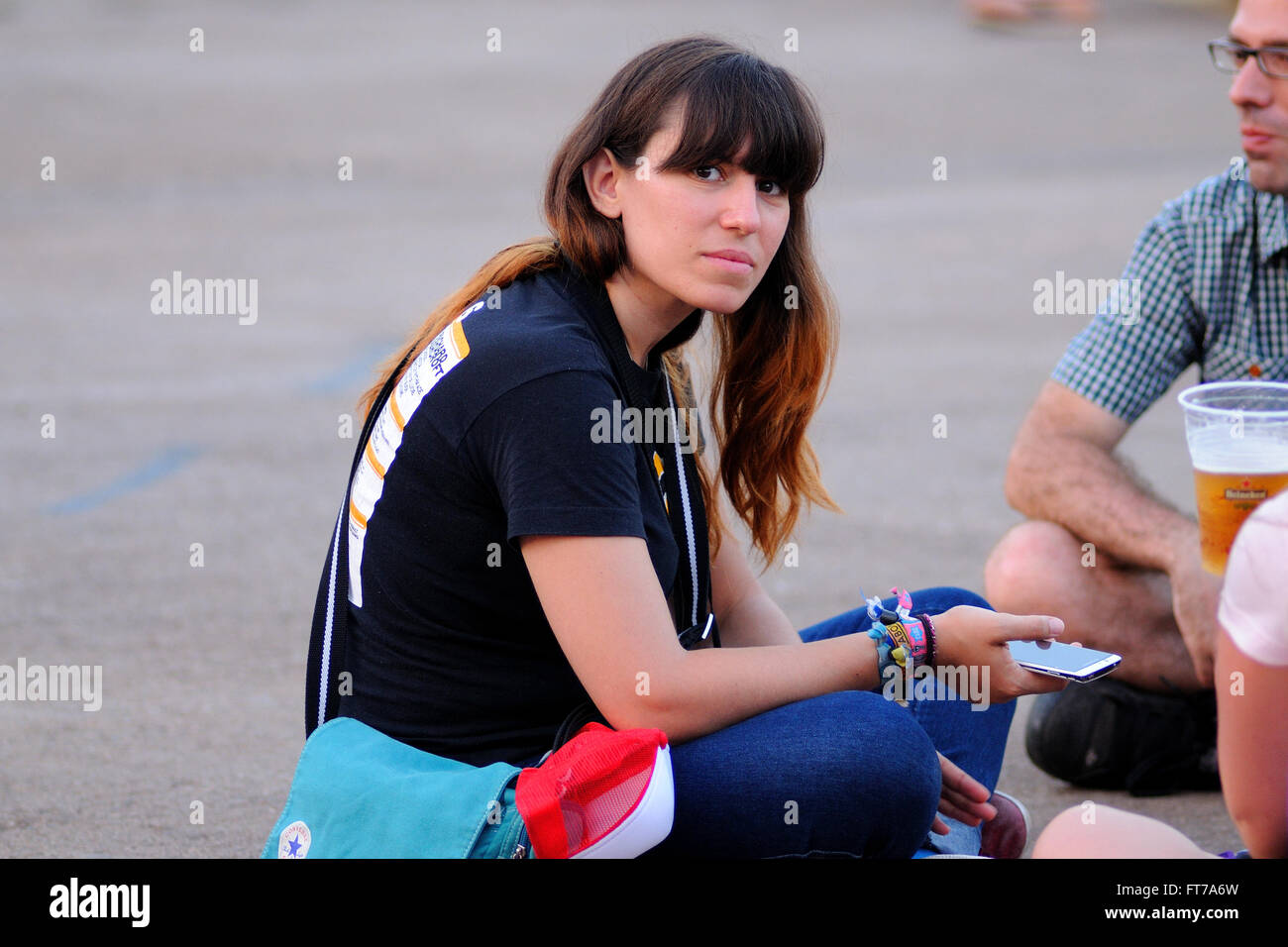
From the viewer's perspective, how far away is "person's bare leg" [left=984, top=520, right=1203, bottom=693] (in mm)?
3512

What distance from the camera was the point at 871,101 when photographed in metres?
17.8

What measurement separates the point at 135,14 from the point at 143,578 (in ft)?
79.8

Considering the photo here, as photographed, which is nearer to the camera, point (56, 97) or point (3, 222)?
point (3, 222)

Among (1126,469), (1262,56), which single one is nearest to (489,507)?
(1126,469)

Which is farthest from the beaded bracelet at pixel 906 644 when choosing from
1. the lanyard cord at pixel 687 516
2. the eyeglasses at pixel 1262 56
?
the eyeglasses at pixel 1262 56

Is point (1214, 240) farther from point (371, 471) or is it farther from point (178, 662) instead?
point (178, 662)

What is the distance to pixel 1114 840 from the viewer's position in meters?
1.95

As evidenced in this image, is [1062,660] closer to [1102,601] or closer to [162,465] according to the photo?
[1102,601]

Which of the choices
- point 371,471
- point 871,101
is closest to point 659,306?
point 371,471

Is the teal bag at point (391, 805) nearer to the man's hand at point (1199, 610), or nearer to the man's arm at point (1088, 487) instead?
the man's hand at point (1199, 610)

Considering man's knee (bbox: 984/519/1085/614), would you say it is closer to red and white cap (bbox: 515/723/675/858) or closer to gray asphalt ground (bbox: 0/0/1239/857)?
gray asphalt ground (bbox: 0/0/1239/857)

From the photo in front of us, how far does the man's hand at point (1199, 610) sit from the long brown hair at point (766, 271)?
84 cm

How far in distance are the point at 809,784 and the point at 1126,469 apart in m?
1.67

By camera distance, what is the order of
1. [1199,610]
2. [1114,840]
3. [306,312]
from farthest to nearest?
[306,312] → [1199,610] → [1114,840]
